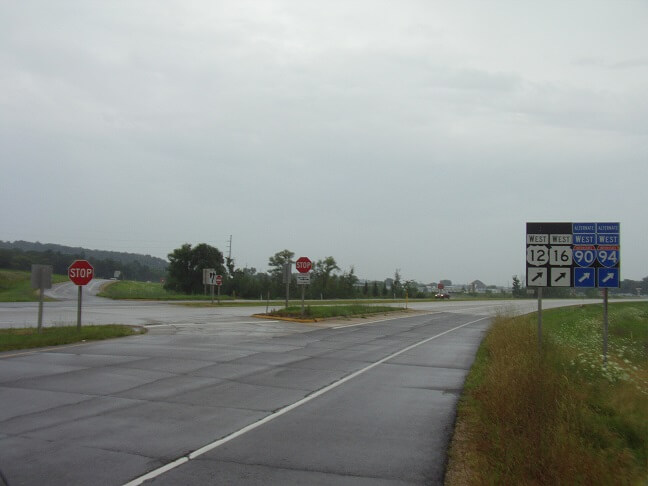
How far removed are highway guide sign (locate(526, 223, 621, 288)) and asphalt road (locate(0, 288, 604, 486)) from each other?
10.2ft

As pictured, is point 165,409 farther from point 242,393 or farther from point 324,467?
point 324,467

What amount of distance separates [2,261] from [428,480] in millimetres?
101984

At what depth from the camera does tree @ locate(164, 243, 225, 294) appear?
73.7m

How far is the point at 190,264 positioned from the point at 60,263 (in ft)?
139

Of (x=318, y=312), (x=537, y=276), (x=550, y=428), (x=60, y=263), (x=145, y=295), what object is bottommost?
(x=145, y=295)

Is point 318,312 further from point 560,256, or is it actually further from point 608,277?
point 560,256

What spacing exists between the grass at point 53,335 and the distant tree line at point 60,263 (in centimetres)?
3772

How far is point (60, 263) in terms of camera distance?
10388 centimetres

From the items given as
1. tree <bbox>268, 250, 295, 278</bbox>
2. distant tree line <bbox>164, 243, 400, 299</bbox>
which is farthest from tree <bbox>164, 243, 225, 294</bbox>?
tree <bbox>268, 250, 295, 278</bbox>

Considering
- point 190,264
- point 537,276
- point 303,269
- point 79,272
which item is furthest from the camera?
point 190,264

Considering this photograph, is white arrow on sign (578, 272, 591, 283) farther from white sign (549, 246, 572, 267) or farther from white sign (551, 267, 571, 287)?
white sign (549, 246, 572, 267)

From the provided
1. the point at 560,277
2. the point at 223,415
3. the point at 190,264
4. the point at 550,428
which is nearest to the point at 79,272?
the point at 223,415

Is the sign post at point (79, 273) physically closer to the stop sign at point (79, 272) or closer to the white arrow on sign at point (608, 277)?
the stop sign at point (79, 272)

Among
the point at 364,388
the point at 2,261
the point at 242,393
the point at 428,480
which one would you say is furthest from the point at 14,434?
the point at 2,261
